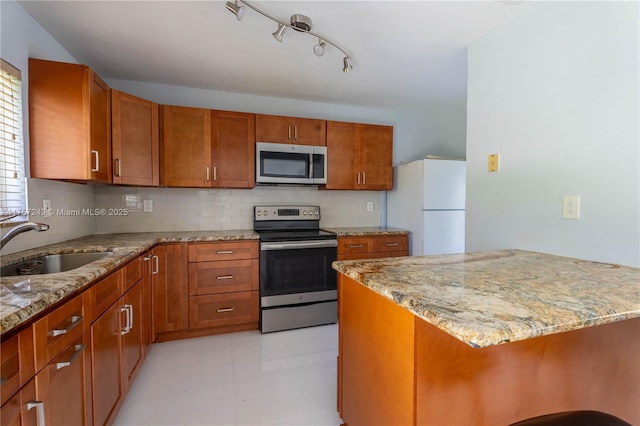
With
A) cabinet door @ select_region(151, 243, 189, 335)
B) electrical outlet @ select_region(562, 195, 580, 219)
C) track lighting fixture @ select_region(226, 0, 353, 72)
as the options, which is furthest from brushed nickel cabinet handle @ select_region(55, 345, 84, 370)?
electrical outlet @ select_region(562, 195, 580, 219)

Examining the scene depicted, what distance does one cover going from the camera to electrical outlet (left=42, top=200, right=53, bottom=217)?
1.78 meters

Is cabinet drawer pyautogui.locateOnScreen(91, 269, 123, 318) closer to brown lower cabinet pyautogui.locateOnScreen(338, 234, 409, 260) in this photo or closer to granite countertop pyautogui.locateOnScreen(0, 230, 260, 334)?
granite countertop pyautogui.locateOnScreen(0, 230, 260, 334)

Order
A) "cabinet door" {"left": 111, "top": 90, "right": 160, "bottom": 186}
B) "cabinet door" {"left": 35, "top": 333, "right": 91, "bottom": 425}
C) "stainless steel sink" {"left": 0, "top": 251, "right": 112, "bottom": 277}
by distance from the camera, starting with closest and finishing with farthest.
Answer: "cabinet door" {"left": 35, "top": 333, "right": 91, "bottom": 425}, "stainless steel sink" {"left": 0, "top": 251, "right": 112, "bottom": 277}, "cabinet door" {"left": 111, "top": 90, "right": 160, "bottom": 186}

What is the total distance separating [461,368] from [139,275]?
74.4 inches

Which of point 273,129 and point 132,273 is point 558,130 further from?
point 132,273

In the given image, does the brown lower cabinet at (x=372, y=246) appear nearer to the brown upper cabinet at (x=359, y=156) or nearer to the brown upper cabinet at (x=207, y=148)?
the brown upper cabinet at (x=359, y=156)

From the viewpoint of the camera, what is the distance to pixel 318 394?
177 cm

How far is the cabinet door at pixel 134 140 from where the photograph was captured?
2168mm

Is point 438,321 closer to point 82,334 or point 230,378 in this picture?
point 82,334

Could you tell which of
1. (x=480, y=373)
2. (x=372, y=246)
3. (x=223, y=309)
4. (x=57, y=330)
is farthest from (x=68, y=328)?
(x=372, y=246)

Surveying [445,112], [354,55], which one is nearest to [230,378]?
[354,55]

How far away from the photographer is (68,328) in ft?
3.33

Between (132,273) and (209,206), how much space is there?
1.29 m

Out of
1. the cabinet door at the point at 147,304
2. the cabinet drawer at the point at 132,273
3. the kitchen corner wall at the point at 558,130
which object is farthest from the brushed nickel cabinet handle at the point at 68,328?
the kitchen corner wall at the point at 558,130
